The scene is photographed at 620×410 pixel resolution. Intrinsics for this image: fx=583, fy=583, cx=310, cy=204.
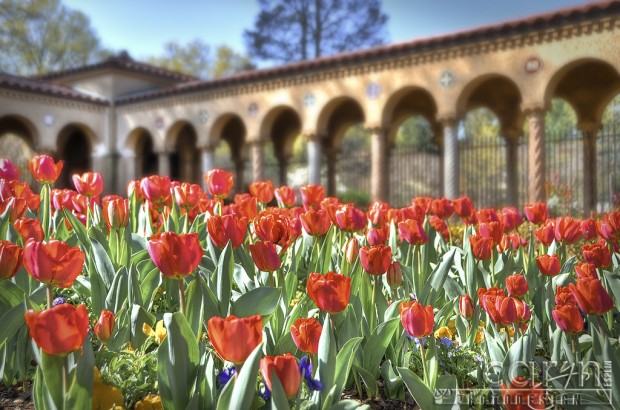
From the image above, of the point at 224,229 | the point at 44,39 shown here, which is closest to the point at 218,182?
the point at 224,229

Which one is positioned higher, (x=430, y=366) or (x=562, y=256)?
(x=562, y=256)

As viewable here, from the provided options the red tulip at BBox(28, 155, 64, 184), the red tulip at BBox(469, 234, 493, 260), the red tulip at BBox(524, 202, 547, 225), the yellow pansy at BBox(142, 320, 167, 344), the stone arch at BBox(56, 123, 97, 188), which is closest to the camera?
the yellow pansy at BBox(142, 320, 167, 344)

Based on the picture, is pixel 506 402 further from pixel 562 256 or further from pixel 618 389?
pixel 562 256

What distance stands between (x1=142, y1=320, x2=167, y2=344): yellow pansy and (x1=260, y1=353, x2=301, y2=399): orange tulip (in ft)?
2.82

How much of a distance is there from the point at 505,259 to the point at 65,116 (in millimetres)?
19855

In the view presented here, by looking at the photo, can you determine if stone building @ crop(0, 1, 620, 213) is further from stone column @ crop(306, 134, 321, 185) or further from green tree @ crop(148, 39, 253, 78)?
green tree @ crop(148, 39, 253, 78)

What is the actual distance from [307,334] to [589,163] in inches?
626

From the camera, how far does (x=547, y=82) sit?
12.8 meters

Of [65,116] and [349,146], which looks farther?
[349,146]

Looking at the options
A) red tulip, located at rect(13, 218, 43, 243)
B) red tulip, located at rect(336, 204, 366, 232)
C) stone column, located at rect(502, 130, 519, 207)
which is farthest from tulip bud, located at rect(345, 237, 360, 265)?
stone column, located at rect(502, 130, 519, 207)

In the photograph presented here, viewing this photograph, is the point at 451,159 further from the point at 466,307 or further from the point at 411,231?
the point at 466,307

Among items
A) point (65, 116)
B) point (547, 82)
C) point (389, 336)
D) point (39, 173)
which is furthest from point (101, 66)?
point (389, 336)

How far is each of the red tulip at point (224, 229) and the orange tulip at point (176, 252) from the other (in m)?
0.41

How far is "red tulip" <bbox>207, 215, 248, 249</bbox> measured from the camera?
7.48 feet
